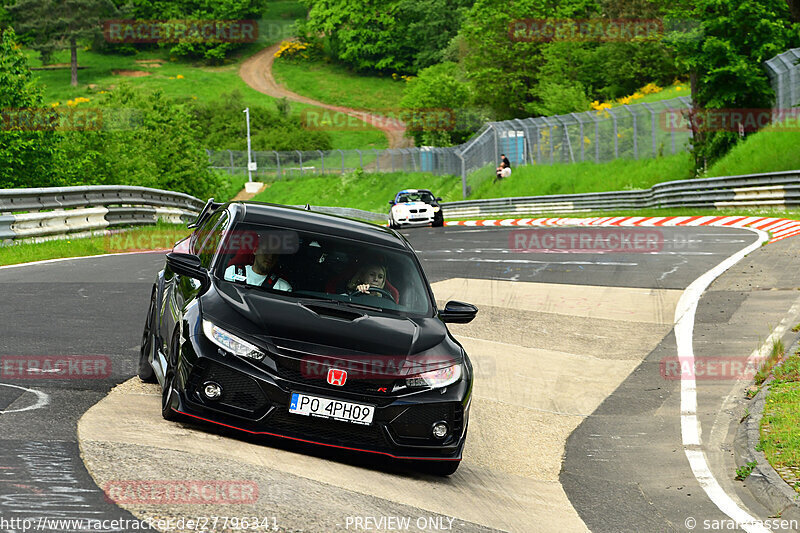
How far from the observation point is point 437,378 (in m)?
6.90

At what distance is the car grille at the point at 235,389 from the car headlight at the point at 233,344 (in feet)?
0.39

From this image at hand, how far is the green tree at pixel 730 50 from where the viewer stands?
37344 mm

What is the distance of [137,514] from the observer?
4875 millimetres

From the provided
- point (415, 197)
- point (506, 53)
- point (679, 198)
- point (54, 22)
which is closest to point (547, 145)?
point (415, 197)

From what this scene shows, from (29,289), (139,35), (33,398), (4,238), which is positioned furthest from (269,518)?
(139,35)

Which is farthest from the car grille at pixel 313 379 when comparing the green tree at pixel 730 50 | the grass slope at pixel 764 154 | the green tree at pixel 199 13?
the green tree at pixel 199 13

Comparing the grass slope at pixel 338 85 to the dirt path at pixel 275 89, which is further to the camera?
the grass slope at pixel 338 85

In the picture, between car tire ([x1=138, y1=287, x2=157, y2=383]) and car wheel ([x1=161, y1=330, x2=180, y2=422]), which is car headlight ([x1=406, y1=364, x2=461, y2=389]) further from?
car tire ([x1=138, y1=287, x2=157, y2=383])

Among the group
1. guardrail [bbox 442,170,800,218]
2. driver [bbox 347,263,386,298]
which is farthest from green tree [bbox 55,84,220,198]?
driver [bbox 347,263,386,298]

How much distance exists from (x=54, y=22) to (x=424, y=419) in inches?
5623

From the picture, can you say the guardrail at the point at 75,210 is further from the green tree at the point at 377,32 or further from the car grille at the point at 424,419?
the green tree at the point at 377,32

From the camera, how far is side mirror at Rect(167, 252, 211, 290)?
288 inches

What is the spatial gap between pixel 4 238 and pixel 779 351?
45.3 ft

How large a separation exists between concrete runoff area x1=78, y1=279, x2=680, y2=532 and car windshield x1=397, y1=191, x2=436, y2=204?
24.6 metres
